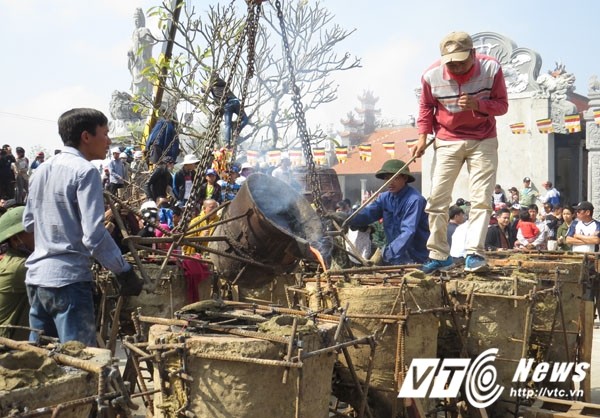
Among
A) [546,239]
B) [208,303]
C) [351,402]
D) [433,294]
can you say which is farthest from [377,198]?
[546,239]

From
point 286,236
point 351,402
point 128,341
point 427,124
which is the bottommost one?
point 351,402

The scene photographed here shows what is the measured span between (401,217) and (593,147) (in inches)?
580

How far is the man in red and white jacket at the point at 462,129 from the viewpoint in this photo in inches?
232

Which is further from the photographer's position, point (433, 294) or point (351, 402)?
point (433, 294)

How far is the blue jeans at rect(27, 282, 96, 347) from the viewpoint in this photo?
3.91 metres

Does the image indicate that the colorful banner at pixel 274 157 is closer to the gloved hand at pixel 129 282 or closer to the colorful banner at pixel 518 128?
the colorful banner at pixel 518 128

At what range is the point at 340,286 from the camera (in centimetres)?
497

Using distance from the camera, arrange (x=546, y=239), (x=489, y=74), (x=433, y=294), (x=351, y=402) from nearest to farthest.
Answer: (x=351, y=402), (x=433, y=294), (x=489, y=74), (x=546, y=239)

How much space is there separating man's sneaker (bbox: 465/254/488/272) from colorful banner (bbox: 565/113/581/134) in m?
16.1

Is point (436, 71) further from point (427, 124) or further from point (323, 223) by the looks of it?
point (323, 223)

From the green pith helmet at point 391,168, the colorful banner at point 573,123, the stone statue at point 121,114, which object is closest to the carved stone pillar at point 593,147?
the colorful banner at point 573,123

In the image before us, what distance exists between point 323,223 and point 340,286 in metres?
1.35

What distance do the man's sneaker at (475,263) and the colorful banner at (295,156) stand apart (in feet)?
45.0

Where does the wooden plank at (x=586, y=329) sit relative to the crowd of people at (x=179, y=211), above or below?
below
